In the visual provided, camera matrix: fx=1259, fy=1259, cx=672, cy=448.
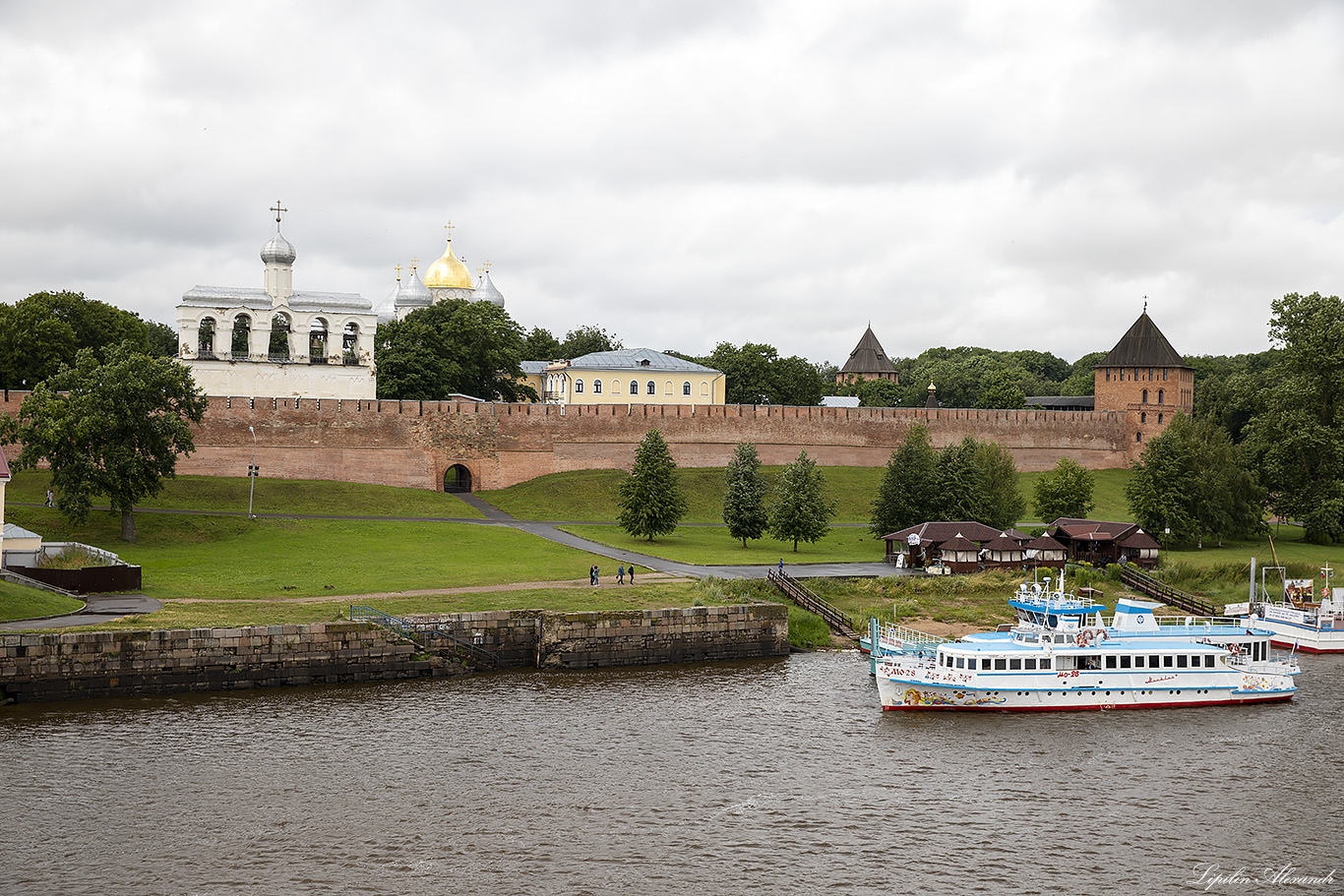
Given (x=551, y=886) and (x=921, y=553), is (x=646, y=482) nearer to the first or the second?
(x=921, y=553)

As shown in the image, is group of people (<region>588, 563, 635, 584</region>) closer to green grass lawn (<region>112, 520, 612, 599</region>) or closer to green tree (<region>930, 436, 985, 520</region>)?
green grass lawn (<region>112, 520, 612, 599</region>)

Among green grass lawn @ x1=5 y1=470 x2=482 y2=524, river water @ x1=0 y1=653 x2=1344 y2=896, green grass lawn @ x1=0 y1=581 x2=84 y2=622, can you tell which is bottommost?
river water @ x1=0 y1=653 x2=1344 y2=896

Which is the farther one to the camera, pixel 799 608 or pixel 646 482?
pixel 646 482

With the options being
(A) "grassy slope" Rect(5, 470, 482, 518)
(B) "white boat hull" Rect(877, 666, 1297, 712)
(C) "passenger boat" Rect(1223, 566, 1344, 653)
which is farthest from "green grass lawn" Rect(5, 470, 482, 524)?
(C) "passenger boat" Rect(1223, 566, 1344, 653)

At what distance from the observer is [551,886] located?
18.1m

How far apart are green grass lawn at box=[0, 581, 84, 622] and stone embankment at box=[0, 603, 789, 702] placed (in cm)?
294

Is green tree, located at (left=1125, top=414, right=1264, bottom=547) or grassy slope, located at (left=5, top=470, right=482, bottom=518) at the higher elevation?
green tree, located at (left=1125, top=414, right=1264, bottom=547)

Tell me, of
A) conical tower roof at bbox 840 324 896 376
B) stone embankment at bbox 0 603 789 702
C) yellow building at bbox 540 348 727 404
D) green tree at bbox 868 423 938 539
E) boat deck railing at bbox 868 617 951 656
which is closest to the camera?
Result: stone embankment at bbox 0 603 789 702

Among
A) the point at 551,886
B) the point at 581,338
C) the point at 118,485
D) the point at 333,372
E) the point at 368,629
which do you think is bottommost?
the point at 551,886

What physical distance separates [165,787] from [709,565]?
23.2m

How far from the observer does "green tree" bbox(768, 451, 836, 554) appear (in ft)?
156

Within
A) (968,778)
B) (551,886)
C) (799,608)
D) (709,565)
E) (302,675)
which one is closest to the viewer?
(551,886)

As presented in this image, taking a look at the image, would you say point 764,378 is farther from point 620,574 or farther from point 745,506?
point 620,574

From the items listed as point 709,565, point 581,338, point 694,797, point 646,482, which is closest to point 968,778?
point 694,797
